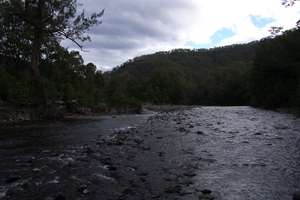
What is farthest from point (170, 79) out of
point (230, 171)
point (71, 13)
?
point (230, 171)

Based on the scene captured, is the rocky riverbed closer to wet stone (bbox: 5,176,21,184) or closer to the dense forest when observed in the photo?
wet stone (bbox: 5,176,21,184)

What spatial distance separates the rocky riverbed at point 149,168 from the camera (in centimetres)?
862

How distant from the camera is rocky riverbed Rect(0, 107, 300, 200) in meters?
8.62

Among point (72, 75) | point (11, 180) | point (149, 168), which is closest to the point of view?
point (11, 180)

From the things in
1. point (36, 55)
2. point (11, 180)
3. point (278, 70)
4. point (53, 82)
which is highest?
point (278, 70)

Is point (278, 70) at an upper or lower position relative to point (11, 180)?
upper

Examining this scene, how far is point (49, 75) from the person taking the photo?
144ft

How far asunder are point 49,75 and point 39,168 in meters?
34.6

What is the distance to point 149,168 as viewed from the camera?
37.3ft

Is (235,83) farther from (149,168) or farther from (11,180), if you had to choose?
(11,180)

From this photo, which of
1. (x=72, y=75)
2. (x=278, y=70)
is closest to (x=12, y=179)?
(x=72, y=75)

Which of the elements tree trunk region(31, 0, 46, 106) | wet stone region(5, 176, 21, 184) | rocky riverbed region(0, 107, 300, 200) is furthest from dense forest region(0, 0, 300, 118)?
wet stone region(5, 176, 21, 184)

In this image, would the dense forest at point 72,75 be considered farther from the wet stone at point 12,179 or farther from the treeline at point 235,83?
the wet stone at point 12,179

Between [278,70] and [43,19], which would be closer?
[43,19]
